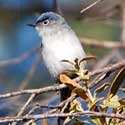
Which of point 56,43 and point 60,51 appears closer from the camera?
point 60,51

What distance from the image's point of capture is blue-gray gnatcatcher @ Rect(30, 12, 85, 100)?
7.27 feet

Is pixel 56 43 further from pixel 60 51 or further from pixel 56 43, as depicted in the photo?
pixel 60 51

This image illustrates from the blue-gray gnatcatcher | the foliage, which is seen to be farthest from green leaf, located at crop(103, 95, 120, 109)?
the blue-gray gnatcatcher

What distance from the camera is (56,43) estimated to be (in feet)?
7.79

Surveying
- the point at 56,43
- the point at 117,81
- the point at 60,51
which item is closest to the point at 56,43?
the point at 56,43

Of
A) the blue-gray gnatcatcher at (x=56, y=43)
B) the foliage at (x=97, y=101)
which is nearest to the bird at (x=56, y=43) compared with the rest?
the blue-gray gnatcatcher at (x=56, y=43)

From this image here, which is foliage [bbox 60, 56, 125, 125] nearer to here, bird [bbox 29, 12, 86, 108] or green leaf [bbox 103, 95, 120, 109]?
green leaf [bbox 103, 95, 120, 109]

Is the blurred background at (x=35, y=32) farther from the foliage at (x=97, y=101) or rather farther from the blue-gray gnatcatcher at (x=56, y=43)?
the foliage at (x=97, y=101)

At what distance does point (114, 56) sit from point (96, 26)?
0.99 m

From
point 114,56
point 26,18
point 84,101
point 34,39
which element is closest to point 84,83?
point 84,101

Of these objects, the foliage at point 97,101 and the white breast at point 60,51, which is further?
the white breast at point 60,51

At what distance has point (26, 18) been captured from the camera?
3250mm

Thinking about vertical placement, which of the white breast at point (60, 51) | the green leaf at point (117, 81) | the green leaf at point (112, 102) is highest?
the white breast at point (60, 51)

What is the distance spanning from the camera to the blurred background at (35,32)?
2412mm
